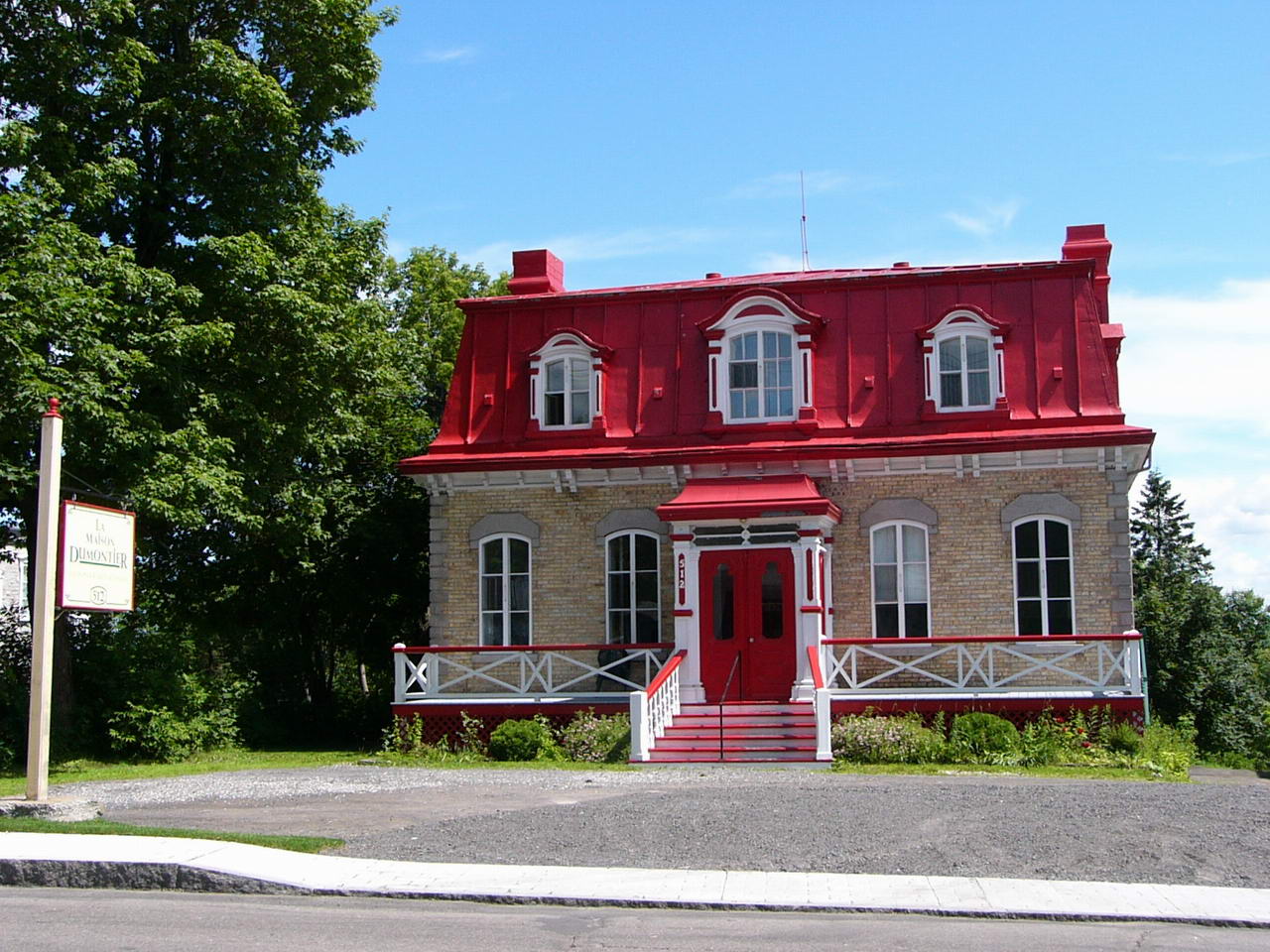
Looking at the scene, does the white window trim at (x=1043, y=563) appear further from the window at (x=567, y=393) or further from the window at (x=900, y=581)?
the window at (x=567, y=393)

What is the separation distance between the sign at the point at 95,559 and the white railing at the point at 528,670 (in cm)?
736

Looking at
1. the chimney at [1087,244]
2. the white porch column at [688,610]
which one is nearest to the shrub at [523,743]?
the white porch column at [688,610]

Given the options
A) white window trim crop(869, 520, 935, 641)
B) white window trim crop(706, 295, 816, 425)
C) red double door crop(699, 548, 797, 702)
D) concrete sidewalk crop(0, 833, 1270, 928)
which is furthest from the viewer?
white window trim crop(706, 295, 816, 425)

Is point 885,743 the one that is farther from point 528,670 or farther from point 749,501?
point 528,670

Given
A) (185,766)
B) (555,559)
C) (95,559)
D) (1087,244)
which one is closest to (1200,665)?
(1087,244)

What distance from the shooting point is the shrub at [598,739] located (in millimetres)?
20030

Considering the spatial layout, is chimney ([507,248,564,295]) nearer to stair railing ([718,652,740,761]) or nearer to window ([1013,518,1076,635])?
stair railing ([718,652,740,761])

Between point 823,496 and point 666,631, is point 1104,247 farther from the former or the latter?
point 666,631

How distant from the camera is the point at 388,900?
10000 millimetres

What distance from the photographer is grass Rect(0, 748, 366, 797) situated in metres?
19.4

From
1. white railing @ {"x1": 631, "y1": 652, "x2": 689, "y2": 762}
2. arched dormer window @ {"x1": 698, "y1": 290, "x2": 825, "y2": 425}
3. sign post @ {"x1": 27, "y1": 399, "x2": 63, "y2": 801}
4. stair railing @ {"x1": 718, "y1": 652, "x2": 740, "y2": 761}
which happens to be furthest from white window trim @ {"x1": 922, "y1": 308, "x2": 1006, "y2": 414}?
sign post @ {"x1": 27, "y1": 399, "x2": 63, "y2": 801}

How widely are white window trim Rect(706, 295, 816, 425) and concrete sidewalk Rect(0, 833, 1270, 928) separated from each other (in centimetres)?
1311

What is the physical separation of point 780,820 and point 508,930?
14.1ft

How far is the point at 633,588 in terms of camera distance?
23.2 meters
